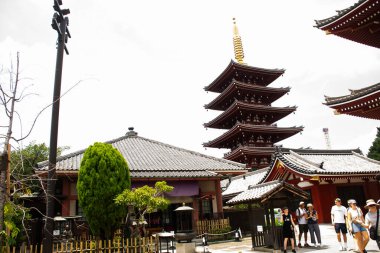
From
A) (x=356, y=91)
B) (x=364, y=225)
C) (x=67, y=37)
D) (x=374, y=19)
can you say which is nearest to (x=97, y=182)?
(x=67, y=37)

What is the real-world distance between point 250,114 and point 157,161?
17027 millimetres

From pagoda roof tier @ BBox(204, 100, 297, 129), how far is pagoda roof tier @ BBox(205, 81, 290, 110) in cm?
182

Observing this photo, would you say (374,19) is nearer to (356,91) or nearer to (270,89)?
(356,91)

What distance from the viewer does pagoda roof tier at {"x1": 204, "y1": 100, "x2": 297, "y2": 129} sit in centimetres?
3156

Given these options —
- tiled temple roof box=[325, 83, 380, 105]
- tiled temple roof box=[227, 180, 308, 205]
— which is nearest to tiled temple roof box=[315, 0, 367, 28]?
tiled temple roof box=[325, 83, 380, 105]

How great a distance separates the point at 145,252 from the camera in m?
10.5

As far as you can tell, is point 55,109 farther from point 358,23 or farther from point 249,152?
point 249,152

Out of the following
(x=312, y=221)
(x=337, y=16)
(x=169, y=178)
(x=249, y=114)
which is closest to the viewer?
(x=312, y=221)

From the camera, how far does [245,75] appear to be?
34094 millimetres

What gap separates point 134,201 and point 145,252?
1.80m

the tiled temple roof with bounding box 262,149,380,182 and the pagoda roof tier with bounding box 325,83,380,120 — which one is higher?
the pagoda roof tier with bounding box 325,83,380,120

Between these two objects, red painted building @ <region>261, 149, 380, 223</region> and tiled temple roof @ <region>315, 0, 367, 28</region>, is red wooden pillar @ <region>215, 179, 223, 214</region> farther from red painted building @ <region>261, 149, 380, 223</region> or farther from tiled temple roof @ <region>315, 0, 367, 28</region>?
tiled temple roof @ <region>315, 0, 367, 28</region>

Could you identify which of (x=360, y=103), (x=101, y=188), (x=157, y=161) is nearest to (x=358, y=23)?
(x=360, y=103)

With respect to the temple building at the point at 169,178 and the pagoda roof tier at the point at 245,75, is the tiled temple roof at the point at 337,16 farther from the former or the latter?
the pagoda roof tier at the point at 245,75
